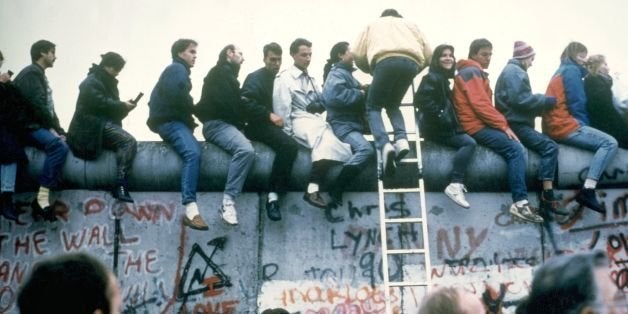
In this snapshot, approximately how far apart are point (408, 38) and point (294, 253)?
259 centimetres

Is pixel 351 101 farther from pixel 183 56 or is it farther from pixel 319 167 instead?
pixel 183 56

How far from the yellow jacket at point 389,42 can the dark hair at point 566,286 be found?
5220mm

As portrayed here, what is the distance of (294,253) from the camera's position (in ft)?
26.8

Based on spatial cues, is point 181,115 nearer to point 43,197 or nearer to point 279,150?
point 279,150

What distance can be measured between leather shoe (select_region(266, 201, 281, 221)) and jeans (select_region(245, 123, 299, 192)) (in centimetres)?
16

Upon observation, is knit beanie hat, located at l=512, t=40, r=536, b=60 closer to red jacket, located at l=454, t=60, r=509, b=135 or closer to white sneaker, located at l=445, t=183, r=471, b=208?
red jacket, located at l=454, t=60, r=509, b=135

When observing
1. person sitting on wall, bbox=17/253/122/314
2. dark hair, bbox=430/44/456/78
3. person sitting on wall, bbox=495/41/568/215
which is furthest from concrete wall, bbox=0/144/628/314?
person sitting on wall, bbox=17/253/122/314

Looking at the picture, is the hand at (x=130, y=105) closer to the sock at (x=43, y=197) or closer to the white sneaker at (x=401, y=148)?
the sock at (x=43, y=197)

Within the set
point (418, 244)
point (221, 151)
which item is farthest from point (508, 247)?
point (221, 151)

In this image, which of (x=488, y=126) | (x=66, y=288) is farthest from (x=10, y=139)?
(x=66, y=288)

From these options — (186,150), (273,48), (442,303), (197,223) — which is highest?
(273,48)

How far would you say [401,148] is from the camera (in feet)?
24.6

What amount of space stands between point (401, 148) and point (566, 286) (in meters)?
5.18

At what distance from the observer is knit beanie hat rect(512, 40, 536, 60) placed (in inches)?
333
